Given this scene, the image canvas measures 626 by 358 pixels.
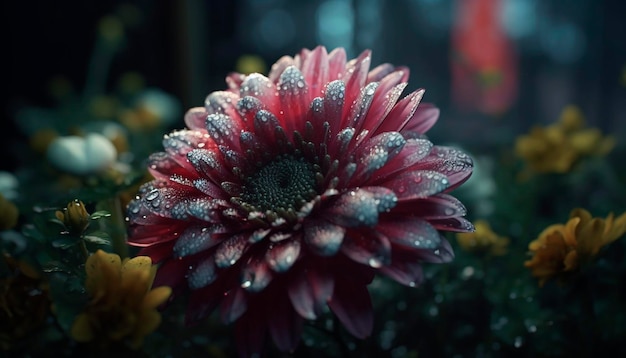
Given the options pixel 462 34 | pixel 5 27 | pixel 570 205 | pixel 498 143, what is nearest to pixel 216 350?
pixel 570 205

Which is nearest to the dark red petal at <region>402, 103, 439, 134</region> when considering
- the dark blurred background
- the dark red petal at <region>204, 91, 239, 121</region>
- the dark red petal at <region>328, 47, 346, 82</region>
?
the dark red petal at <region>328, 47, 346, 82</region>

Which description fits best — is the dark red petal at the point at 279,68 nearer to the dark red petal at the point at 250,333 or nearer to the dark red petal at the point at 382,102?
the dark red petal at the point at 382,102

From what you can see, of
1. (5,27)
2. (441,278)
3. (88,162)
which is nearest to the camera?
(441,278)

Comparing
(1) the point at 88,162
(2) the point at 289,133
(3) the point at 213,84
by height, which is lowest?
(3) the point at 213,84

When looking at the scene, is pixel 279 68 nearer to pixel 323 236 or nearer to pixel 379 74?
pixel 379 74

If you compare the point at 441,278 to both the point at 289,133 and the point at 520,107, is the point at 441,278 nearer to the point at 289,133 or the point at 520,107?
the point at 289,133

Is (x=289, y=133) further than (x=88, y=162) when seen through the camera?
No

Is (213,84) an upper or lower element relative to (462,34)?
lower

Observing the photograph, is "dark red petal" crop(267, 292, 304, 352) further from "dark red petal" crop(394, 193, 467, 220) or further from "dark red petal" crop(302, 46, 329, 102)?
"dark red petal" crop(302, 46, 329, 102)
